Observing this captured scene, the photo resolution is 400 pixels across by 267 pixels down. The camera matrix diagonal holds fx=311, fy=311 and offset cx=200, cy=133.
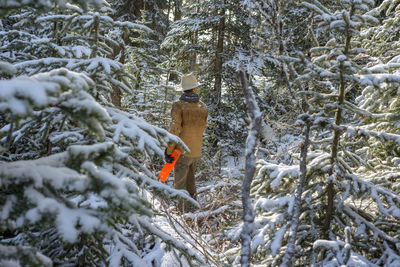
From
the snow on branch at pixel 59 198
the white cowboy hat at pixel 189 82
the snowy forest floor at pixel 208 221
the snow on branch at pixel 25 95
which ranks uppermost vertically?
the snow on branch at pixel 25 95

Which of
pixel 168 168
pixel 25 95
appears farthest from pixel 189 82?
pixel 25 95

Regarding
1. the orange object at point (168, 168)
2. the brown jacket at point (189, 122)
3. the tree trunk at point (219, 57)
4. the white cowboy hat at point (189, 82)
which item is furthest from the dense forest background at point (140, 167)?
the tree trunk at point (219, 57)

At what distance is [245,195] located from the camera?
2.13 metres

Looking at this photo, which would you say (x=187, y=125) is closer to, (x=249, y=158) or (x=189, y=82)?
(x=189, y=82)

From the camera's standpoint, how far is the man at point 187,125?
5.71 meters

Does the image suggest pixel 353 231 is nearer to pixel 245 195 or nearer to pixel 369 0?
pixel 245 195

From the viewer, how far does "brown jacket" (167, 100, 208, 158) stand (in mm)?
5703

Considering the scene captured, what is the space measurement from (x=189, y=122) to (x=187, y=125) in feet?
0.23

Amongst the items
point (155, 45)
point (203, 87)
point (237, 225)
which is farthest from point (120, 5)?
point (237, 225)

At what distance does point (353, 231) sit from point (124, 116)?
237cm

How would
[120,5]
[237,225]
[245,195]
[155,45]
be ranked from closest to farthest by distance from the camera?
1. [245,195]
2. [237,225]
3. [120,5]
4. [155,45]

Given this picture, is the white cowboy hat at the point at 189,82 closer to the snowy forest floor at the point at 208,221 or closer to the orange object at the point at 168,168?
the orange object at the point at 168,168

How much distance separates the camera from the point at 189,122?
5.80 m

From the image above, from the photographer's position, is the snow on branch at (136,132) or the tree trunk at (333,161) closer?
the snow on branch at (136,132)
